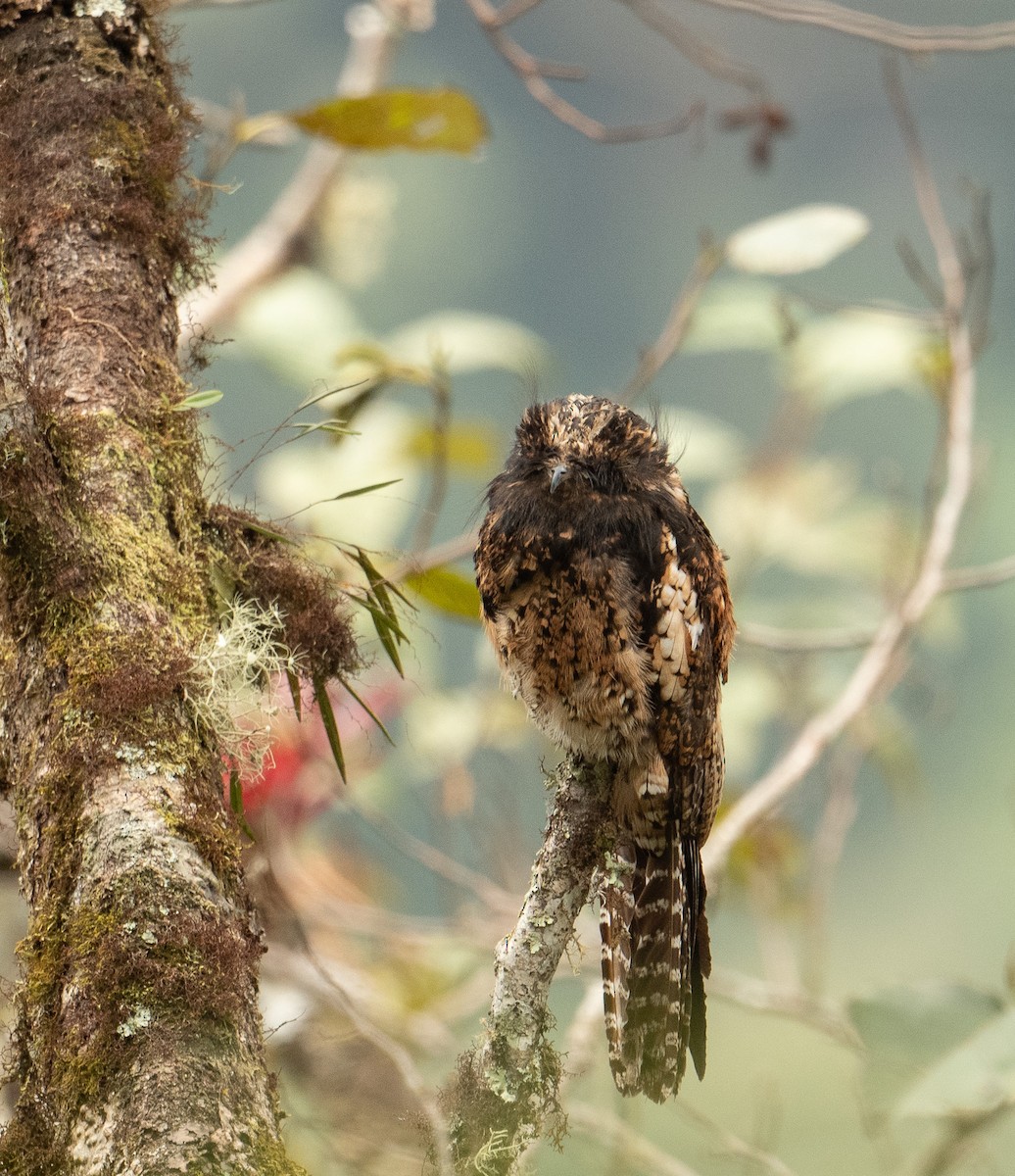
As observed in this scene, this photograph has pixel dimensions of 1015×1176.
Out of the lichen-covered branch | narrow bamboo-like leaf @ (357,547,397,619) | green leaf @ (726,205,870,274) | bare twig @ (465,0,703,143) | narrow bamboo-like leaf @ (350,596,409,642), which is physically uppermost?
bare twig @ (465,0,703,143)

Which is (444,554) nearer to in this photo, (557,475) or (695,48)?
(557,475)

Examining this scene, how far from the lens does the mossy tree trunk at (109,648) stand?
1177 mm

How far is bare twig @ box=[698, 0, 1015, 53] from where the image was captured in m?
2.84

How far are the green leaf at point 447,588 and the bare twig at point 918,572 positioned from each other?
31.9 inches

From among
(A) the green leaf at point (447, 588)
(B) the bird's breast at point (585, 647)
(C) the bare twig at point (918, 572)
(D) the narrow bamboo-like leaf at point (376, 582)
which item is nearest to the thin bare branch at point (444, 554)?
(A) the green leaf at point (447, 588)

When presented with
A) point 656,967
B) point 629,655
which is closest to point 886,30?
point 629,655

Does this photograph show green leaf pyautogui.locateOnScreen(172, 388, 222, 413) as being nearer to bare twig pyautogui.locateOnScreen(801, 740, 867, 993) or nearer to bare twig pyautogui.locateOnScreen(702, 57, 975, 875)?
bare twig pyautogui.locateOnScreen(702, 57, 975, 875)

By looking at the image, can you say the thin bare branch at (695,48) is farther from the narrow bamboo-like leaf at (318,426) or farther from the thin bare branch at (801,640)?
the narrow bamboo-like leaf at (318,426)

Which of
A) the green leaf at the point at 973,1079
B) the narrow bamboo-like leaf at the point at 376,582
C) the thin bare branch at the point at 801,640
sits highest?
the thin bare branch at the point at 801,640

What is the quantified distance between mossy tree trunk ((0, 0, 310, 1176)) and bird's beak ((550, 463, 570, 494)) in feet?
1.69

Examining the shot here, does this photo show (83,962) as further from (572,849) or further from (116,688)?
(572,849)

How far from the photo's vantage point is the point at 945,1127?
9.28 feet

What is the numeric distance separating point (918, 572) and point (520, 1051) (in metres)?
1.60

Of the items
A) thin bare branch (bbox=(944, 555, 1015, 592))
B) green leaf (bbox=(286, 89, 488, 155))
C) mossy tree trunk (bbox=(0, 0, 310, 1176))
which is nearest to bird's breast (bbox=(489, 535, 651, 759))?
mossy tree trunk (bbox=(0, 0, 310, 1176))
